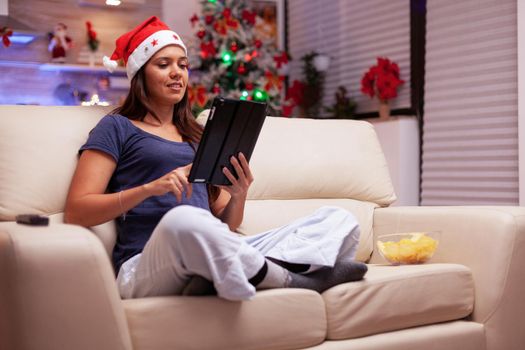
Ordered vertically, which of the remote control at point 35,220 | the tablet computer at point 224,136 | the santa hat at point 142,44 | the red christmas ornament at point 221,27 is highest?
the red christmas ornament at point 221,27

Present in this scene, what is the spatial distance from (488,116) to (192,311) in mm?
3084

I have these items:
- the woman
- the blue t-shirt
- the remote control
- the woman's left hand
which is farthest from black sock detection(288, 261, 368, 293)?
the remote control

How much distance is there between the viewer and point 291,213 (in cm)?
258

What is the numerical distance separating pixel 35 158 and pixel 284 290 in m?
0.85

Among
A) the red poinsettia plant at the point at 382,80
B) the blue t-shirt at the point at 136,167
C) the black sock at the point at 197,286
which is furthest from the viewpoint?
the red poinsettia plant at the point at 382,80

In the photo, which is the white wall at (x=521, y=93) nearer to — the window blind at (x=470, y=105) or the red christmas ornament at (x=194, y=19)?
the window blind at (x=470, y=105)

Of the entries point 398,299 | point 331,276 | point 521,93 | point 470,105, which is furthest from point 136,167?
point 470,105

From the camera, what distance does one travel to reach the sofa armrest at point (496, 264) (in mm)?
2203

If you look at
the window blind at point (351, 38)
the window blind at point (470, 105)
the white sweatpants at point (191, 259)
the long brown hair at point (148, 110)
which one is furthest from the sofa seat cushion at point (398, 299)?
the window blind at point (351, 38)

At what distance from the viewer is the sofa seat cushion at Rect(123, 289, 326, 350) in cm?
170

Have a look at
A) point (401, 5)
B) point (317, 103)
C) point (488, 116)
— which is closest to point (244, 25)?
point (317, 103)

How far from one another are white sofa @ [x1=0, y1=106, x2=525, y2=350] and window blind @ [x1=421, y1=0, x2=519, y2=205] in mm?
1654

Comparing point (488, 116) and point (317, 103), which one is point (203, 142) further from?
point (317, 103)

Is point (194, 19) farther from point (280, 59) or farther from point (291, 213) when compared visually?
point (291, 213)
